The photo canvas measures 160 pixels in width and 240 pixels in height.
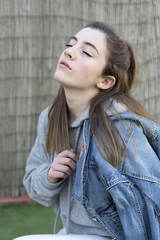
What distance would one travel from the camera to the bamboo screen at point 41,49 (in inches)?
111

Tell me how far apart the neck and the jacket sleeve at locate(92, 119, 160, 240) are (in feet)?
1.04

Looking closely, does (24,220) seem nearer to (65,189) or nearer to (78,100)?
(65,189)

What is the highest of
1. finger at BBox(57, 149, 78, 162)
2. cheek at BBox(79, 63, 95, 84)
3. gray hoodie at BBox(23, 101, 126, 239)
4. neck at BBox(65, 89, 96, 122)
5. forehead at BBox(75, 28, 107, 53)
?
forehead at BBox(75, 28, 107, 53)

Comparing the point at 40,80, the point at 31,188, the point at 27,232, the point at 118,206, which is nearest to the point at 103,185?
the point at 118,206

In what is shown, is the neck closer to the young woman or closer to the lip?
the young woman

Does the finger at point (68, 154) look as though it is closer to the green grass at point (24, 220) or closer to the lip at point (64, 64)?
the lip at point (64, 64)

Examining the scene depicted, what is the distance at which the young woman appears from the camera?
1388 mm

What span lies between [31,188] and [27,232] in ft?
3.47

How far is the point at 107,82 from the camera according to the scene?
5.69ft

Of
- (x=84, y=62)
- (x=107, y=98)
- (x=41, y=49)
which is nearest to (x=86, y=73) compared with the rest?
(x=84, y=62)

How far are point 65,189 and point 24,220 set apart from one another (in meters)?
1.27

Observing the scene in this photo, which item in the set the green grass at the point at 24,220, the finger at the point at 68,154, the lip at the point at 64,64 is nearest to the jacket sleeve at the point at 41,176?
the finger at the point at 68,154

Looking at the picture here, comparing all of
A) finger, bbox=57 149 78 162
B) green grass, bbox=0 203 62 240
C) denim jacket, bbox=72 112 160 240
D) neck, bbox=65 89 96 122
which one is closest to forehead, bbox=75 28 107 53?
neck, bbox=65 89 96 122

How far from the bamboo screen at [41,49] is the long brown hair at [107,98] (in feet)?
3.75
